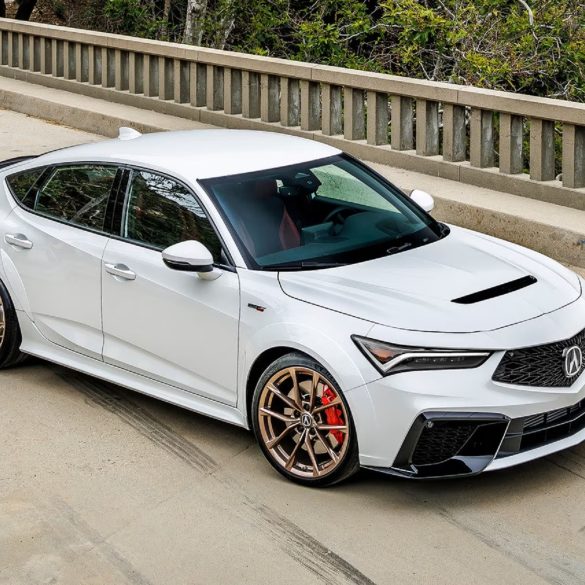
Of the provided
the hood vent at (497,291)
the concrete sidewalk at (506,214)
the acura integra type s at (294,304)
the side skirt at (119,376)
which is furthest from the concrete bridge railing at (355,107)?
the side skirt at (119,376)

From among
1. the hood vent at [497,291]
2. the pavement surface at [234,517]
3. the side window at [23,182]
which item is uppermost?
the side window at [23,182]

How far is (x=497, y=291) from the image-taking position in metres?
6.55

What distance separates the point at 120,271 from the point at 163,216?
37 centimetres

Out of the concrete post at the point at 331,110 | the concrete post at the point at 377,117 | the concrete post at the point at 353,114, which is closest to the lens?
the concrete post at the point at 377,117

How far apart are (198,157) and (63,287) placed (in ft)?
3.55

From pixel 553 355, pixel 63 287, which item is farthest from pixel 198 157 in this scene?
pixel 553 355

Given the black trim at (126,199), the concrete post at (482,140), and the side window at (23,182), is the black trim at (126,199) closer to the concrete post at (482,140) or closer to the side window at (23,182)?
the side window at (23,182)

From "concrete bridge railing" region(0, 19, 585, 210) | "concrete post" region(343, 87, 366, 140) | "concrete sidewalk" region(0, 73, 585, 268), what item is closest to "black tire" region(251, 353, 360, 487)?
"concrete sidewalk" region(0, 73, 585, 268)

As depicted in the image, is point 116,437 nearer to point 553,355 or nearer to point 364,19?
point 553,355

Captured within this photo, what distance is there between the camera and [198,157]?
290 inches

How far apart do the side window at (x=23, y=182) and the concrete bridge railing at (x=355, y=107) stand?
14.5 feet

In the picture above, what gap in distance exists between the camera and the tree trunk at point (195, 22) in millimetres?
18797

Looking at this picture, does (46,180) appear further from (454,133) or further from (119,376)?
(454,133)

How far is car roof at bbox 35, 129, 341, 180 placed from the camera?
7.27 m
